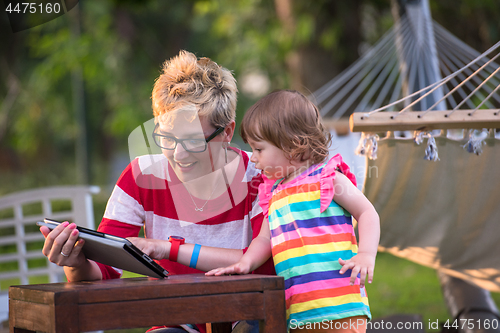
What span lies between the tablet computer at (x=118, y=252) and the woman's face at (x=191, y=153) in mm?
352

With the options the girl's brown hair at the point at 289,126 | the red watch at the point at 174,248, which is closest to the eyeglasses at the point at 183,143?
the girl's brown hair at the point at 289,126

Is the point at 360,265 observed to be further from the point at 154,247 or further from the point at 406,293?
the point at 406,293

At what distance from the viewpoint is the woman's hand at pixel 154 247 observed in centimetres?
125

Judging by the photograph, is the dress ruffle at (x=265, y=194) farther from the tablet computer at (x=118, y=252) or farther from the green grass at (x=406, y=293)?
the green grass at (x=406, y=293)

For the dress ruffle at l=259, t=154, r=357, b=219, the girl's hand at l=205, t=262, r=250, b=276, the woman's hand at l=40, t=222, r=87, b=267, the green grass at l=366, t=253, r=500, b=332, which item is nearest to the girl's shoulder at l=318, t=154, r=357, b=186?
the dress ruffle at l=259, t=154, r=357, b=219

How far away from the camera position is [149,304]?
93cm

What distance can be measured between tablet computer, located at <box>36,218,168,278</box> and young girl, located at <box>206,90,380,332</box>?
149 millimetres

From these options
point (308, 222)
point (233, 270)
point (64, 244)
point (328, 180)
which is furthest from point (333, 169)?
point (64, 244)

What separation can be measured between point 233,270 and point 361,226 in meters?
0.33

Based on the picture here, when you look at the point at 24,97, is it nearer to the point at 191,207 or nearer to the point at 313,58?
the point at 313,58

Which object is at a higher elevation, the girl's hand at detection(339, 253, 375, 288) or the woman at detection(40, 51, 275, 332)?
the woman at detection(40, 51, 275, 332)

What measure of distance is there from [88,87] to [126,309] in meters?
9.54

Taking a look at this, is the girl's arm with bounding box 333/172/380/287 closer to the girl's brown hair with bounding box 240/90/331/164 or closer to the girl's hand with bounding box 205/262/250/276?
the girl's brown hair with bounding box 240/90/331/164

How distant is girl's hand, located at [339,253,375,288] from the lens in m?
1.11
